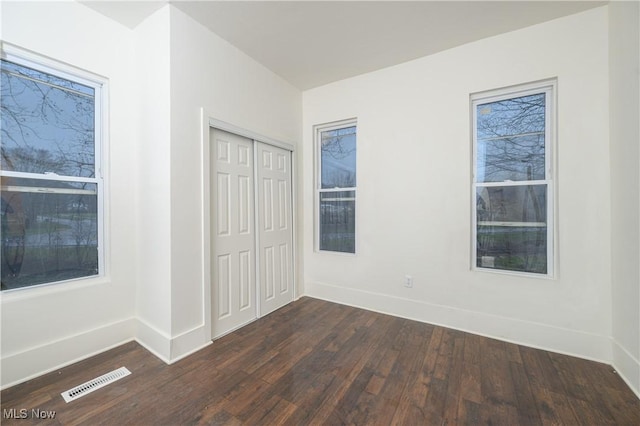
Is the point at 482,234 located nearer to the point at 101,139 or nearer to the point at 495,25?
the point at 495,25

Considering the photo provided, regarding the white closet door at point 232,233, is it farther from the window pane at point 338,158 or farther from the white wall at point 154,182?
the window pane at point 338,158

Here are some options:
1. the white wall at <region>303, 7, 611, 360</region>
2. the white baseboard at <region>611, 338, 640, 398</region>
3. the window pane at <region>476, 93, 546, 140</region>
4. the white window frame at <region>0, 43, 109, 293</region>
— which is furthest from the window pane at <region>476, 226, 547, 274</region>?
the white window frame at <region>0, 43, 109, 293</region>

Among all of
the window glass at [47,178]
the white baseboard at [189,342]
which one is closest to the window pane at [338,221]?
the white baseboard at [189,342]

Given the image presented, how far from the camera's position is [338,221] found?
138 inches

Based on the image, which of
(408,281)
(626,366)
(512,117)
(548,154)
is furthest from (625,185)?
(408,281)

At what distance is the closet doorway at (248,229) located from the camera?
8.45 feet

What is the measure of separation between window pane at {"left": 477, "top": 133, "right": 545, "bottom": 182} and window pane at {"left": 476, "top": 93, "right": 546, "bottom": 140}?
0.07 metres

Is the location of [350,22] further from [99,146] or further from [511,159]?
[99,146]

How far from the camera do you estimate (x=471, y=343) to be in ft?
7.88

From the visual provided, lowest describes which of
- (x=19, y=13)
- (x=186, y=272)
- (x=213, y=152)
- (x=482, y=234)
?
(x=186, y=272)

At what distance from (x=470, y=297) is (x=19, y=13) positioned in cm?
441

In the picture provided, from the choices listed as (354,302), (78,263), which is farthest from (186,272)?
(354,302)

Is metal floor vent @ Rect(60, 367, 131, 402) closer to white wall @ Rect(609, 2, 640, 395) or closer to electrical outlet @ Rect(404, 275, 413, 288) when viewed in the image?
electrical outlet @ Rect(404, 275, 413, 288)

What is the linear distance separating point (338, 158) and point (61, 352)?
10.8 feet
